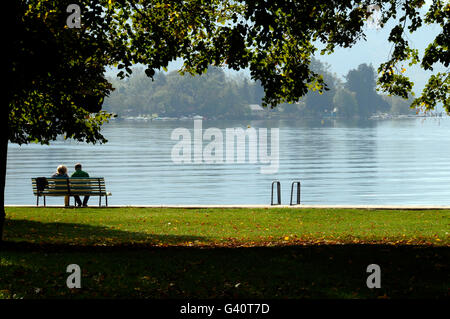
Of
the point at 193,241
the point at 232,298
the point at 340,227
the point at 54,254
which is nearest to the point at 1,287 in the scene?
the point at 54,254

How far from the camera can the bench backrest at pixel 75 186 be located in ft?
72.0

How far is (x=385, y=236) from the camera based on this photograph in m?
14.6

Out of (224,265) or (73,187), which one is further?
(73,187)

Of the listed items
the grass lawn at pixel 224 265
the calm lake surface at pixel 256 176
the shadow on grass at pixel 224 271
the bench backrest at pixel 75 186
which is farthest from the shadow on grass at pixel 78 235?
the calm lake surface at pixel 256 176

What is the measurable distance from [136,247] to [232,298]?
4046mm

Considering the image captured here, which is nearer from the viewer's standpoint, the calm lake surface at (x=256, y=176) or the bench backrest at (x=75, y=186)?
the bench backrest at (x=75, y=186)

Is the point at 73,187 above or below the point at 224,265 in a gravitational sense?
below

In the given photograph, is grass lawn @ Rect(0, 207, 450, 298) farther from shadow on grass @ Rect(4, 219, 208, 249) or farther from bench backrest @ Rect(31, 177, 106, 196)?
bench backrest @ Rect(31, 177, 106, 196)

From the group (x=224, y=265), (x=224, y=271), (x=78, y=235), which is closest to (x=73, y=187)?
(x=78, y=235)

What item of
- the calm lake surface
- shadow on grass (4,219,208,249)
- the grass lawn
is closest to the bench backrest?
shadow on grass (4,219,208,249)

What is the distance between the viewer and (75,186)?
2211cm

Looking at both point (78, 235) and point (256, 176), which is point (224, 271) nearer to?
point (78, 235)

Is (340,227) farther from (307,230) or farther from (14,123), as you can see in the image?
(14,123)

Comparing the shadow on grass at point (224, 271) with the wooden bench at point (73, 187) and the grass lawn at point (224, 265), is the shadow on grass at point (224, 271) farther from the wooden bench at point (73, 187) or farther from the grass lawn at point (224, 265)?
the wooden bench at point (73, 187)
